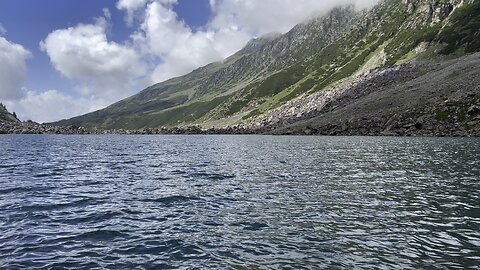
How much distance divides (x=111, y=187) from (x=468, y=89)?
459 ft

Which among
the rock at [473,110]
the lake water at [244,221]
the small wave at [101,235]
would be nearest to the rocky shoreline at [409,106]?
the rock at [473,110]

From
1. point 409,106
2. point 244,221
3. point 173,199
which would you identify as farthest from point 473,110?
point 244,221

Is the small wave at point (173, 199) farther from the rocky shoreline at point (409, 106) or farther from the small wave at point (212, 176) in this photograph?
the rocky shoreline at point (409, 106)

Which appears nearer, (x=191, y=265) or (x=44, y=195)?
(x=191, y=265)

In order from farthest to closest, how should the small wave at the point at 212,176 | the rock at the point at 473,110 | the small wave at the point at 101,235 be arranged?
the rock at the point at 473,110 < the small wave at the point at 212,176 < the small wave at the point at 101,235

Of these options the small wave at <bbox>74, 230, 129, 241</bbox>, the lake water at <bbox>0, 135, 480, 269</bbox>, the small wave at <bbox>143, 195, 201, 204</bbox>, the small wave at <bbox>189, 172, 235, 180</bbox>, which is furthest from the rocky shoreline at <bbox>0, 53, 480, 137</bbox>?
the small wave at <bbox>74, 230, 129, 241</bbox>

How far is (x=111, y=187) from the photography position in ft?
116

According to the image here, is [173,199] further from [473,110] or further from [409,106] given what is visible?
[409,106]

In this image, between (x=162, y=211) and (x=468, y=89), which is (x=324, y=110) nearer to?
(x=468, y=89)

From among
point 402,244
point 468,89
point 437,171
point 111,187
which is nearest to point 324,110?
point 468,89

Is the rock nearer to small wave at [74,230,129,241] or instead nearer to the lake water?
the lake water

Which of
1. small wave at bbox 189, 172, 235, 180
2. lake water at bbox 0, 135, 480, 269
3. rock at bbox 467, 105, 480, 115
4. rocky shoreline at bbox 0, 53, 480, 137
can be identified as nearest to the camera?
lake water at bbox 0, 135, 480, 269

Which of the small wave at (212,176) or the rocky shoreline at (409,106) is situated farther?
the rocky shoreline at (409,106)

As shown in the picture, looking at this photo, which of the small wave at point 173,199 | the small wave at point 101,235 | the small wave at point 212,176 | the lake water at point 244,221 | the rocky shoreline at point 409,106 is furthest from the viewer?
the rocky shoreline at point 409,106
